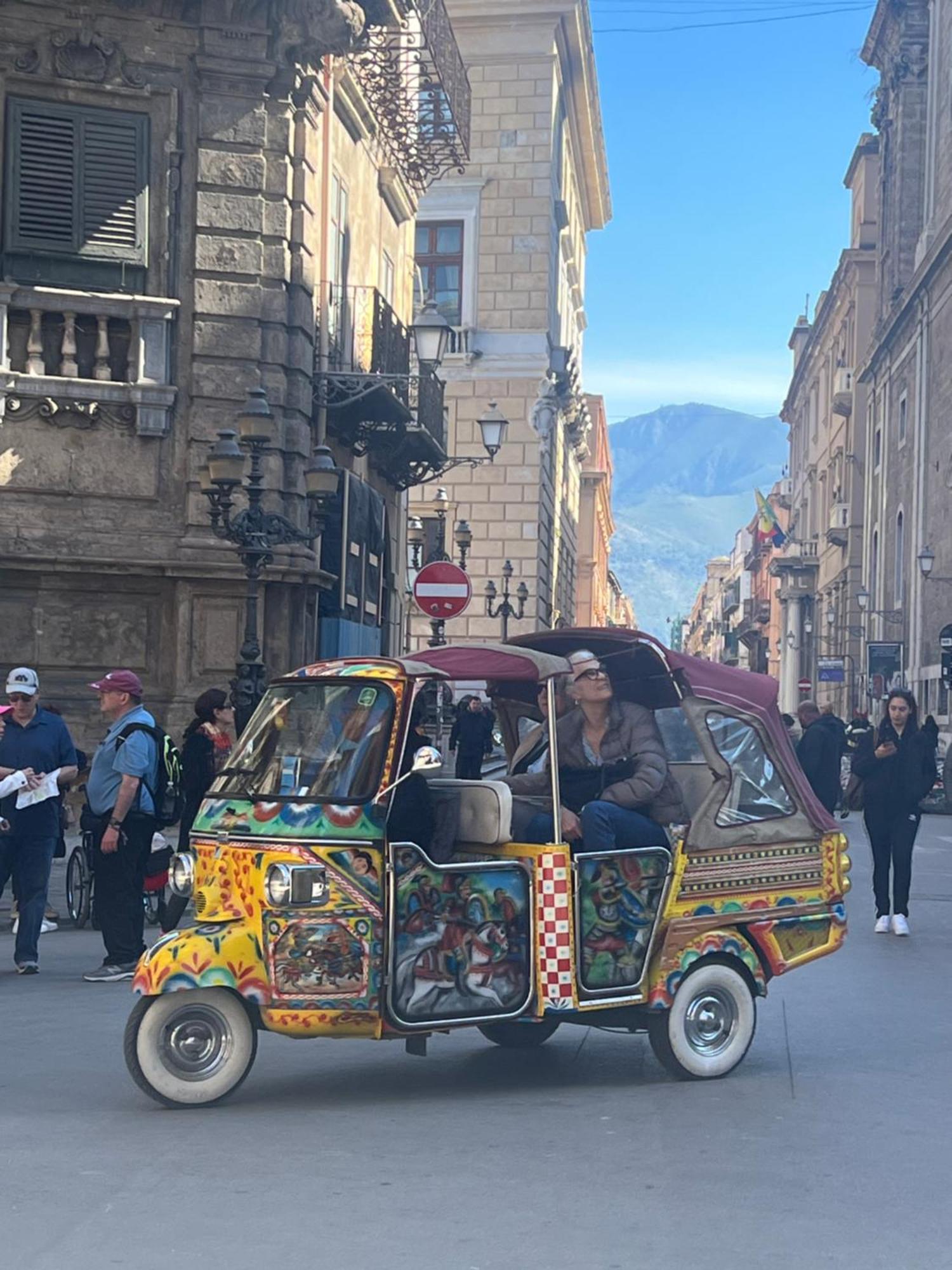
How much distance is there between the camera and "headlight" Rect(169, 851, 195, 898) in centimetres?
782

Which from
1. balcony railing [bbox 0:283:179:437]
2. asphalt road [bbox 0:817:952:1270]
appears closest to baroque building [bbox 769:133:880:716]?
balcony railing [bbox 0:283:179:437]

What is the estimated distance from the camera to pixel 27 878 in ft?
37.3

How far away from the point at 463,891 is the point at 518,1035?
1570 mm

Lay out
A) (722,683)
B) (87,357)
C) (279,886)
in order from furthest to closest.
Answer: (87,357) → (722,683) → (279,886)

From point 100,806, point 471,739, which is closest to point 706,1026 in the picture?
point 100,806

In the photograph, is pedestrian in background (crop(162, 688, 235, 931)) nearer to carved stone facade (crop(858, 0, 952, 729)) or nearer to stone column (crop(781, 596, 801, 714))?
carved stone facade (crop(858, 0, 952, 729))

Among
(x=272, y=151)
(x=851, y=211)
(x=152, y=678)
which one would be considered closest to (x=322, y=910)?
(x=152, y=678)

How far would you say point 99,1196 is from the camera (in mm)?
5938

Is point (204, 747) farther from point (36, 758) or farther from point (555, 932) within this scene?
point (555, 932)

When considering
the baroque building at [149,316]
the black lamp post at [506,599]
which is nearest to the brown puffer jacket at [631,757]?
the baroque building at [149,316]

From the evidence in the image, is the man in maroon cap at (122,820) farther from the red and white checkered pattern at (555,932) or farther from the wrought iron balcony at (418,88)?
the wrought iron balcony at (418,88)

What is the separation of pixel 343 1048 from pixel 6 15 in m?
13.4

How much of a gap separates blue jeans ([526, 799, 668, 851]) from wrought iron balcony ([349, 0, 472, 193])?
50.0 ft

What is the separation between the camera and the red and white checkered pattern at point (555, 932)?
25.7ft
